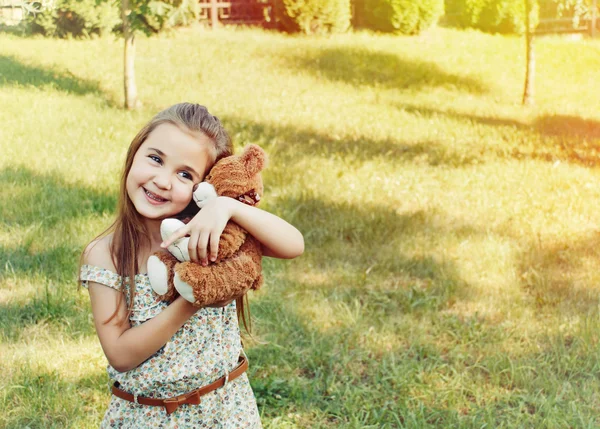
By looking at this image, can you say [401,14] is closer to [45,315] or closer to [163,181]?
[45,315]

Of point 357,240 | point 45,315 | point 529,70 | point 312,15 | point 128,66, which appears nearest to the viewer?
point 45,315

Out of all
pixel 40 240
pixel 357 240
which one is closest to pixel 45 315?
pixel 40 240

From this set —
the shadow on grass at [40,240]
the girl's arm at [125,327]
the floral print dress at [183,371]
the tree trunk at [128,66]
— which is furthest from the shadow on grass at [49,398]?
the tree trunk at [128,66]

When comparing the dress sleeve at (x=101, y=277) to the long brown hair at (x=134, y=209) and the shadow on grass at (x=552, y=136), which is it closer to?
the long brown hair at (x=134, y=209)

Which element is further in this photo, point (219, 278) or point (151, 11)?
point (151, 11)

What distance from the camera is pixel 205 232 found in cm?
167

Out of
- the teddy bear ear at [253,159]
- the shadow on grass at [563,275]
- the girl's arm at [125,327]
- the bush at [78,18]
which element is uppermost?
the bush at [78,18]

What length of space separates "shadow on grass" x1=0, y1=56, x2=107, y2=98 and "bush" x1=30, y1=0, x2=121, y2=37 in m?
0.36

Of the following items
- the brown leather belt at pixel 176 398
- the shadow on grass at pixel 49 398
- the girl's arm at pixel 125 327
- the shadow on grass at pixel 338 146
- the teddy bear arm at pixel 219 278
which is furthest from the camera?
the shadow on grass at pixel 338 146

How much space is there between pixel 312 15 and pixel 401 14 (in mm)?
1546

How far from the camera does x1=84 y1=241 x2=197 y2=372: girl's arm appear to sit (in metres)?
1.78

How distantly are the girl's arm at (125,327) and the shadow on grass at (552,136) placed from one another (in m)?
5.91

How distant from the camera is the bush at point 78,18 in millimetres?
7379

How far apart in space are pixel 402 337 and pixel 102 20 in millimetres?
6398
